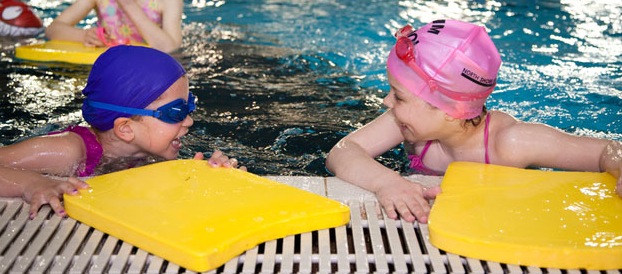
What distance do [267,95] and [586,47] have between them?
13.7 ft

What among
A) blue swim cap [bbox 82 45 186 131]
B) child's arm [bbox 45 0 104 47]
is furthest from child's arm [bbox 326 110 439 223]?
child's arm [bbox 45 0 104 47]

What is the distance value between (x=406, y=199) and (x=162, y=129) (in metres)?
1.38

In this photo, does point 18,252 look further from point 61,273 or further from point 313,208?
→ point 313,208

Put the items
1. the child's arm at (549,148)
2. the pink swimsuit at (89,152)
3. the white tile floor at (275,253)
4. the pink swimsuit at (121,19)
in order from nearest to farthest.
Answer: the white tile floor at (275,253) < the child's arm at (549,148) < the pink swimsuit at (89,152) < the pink swimsuit at (121,19)

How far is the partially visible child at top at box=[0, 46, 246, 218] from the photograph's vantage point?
133 inches

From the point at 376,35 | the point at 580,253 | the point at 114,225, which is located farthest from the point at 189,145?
the point at 376,35

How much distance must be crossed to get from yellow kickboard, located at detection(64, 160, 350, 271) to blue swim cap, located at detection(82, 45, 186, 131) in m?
0.49

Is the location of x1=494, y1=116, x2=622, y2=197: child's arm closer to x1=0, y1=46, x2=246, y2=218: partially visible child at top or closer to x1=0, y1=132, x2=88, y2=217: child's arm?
x1=0, y1=46, x2=246, y2=218: partially visible child at top

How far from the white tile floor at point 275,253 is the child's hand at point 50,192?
4 cm

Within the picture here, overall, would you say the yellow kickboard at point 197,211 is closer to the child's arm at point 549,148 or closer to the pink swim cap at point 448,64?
the pink swim cap at point 448,64

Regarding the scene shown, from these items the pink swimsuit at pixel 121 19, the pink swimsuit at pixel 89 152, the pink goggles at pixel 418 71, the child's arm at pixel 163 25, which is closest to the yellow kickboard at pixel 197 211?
the pink swimsuit at pixel 89 152

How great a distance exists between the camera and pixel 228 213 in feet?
8.46

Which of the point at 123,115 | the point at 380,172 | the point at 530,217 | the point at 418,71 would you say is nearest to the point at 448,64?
the point at 418,71

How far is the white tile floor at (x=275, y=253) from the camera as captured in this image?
2.37 meters
